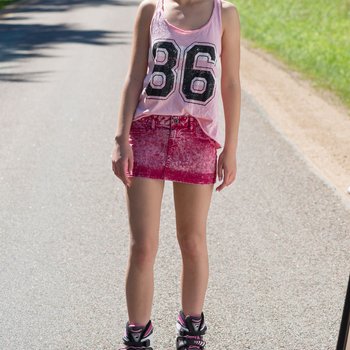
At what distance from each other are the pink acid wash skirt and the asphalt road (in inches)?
40.0

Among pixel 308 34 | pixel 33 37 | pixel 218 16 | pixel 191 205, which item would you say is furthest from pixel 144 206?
pixel 308 34

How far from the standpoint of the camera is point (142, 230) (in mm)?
3869

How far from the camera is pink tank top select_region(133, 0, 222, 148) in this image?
12.4 ft

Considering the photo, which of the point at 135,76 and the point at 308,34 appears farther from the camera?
the point at 308,34

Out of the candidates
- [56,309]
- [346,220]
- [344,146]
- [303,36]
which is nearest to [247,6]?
[303,36]

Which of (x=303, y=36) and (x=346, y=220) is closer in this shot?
(x=346, y=220)

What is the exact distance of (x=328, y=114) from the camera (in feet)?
41.8

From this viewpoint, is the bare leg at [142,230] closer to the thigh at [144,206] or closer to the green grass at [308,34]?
the thigh at [144,206]

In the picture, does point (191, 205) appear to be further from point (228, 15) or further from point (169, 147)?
point (228, 15)

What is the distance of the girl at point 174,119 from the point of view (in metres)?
3.79

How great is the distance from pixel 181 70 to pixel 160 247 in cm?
271

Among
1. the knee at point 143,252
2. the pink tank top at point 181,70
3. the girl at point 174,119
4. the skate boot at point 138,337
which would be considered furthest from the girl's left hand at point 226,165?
the skate boot at point 138,337

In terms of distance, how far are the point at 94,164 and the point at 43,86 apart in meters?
5.91

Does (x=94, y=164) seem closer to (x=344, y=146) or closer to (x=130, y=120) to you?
(x=344, y=146)
